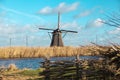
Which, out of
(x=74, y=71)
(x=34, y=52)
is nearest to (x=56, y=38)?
(x=34, y=52)

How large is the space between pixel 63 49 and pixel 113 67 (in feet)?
139

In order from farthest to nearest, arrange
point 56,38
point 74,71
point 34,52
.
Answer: point 56,38 < point 34,52 < point 74,71

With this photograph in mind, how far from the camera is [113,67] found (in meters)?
13.1

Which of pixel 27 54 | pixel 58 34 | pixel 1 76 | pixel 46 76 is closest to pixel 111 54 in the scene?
pixel 46 76

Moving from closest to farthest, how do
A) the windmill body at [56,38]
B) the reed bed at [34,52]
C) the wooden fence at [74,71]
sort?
the wooden fence at [74,71] → the reed bed at [34,52] → the windmill body at [56,38]

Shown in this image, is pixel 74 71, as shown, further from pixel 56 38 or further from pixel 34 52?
pixel 56 38

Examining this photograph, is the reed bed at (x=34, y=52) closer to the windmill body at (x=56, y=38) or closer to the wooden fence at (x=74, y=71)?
the windmill body at (x=56, y=38)

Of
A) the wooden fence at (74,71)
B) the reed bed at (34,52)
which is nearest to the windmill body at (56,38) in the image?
the reed bed at (34,52)

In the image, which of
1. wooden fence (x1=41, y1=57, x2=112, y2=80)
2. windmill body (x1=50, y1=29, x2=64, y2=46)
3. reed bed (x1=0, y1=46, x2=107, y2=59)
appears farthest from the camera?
windmill body (x1=50, y1=29, x2=64, y2=46)

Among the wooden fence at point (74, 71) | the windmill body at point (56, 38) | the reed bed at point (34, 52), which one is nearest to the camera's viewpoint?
the wooden fence at point (74, 71)

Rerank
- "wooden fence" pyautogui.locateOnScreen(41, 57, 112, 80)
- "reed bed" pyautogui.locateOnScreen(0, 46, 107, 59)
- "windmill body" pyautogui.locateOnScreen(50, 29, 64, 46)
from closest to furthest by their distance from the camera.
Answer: "wooden fence" pyautogui.locateOnScreen(41, 57, 112, 80), "reed bed" pyautogui.locateOnScreen(0, 46, 107, 59), "windmill body" pyautogui.locateOnScreen(50, 29, 64, 46)

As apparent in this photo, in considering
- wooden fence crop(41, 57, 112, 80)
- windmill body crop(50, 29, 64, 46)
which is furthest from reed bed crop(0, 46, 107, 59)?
wooden fence crop(41, 57, 112, 80)

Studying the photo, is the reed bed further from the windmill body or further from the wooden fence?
the wooden fence

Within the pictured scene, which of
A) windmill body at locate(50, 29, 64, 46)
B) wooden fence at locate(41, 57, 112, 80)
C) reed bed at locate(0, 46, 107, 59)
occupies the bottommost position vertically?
wooden fence at locate(41, 57, 112, 80)
